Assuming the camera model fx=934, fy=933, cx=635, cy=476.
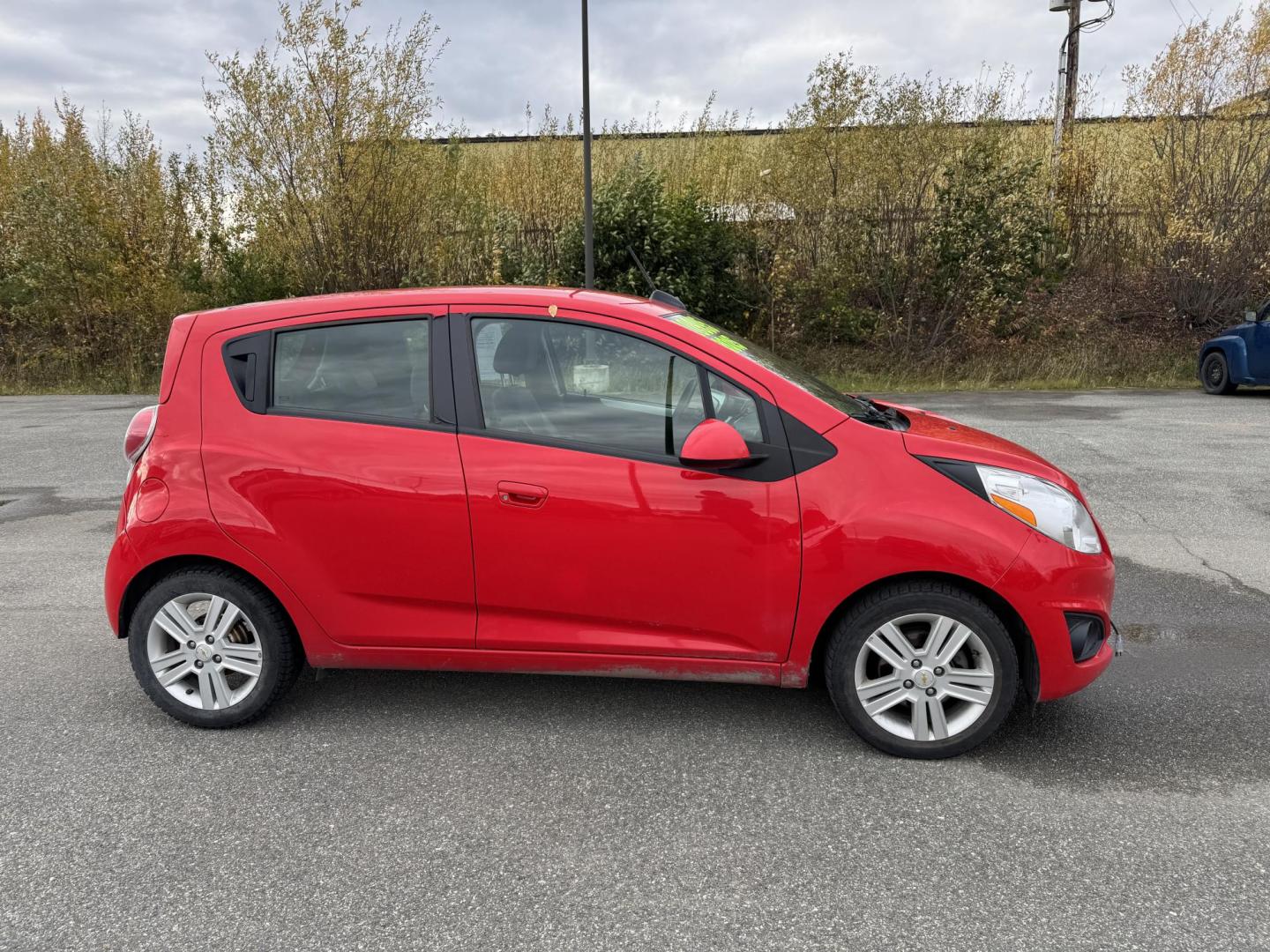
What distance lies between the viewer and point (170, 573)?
11.8 ft

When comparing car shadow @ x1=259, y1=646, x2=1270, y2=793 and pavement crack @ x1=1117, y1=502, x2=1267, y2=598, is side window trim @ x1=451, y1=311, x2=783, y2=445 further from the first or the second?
pavement crack @ x1=1117, y1=502, x2=1267, y2=598

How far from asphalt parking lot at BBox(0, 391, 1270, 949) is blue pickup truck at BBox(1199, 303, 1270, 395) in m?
11.0

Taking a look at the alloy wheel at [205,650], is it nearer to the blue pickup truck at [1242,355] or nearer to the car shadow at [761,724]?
the car shadow at [761,724]

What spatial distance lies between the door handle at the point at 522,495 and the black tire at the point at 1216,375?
14372mm

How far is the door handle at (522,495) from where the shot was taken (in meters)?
3.32

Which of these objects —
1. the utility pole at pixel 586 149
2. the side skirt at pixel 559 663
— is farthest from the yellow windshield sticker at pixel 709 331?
the utility pole at pixel 586 149

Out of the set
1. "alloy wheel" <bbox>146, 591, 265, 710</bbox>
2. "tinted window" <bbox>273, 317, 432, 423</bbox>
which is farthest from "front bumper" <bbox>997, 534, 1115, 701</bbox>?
"alloy wheel" <bbox>146, 591, 265, 710</bbox>

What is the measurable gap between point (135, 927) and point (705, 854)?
1557 millimetres

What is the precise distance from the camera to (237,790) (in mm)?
3168

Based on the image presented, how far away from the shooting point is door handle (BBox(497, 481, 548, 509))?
332cm

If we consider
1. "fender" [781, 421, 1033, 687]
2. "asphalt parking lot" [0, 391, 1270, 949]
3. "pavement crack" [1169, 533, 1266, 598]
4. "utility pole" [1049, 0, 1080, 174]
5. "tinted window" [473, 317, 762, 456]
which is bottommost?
"asphalt parking lot" [0, 391, 1270, 949]

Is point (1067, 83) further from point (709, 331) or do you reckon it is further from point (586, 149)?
point (709, 331)

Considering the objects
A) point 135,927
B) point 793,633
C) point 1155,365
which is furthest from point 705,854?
point 1155,365

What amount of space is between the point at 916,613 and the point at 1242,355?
13.5 meters
